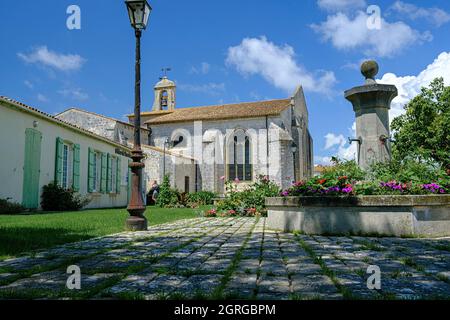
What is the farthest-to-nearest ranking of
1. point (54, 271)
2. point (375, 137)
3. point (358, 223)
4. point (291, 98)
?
point (291, 98), point (375, 137), point (358, 223), point (54, 271)

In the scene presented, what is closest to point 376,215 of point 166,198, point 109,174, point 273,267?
point 273,267

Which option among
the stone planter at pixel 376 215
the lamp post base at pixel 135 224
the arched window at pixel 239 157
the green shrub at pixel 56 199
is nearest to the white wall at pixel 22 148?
the green shrub at pixel 56 199

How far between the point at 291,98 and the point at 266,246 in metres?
28.6

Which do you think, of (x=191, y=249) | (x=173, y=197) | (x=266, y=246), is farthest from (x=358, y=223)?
(x=173, y=197)

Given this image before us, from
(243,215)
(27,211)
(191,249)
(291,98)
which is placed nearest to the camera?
(191,249)

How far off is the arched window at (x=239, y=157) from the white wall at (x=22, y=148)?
42.0ft

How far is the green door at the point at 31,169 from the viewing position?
1392cm

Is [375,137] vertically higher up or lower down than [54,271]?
higher up

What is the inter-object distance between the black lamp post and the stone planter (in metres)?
3.07

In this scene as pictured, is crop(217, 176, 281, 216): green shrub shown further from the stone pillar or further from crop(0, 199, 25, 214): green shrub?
crop(0, 199, 25, 214): green shrub

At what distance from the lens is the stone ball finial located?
29.1 ft

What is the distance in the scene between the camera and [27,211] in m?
13.9

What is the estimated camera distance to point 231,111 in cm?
3141
